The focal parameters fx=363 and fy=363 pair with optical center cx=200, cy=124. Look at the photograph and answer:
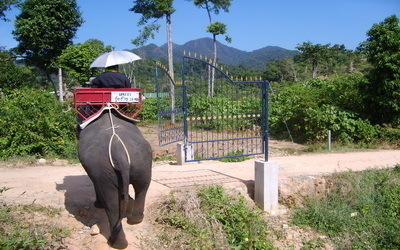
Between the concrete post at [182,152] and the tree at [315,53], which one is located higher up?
the tree at [315,53]

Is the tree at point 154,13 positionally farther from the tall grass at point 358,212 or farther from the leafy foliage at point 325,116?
the tall grass at point 358,212

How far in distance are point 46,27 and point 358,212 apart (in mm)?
17671

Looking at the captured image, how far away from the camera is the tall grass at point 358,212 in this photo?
5.20 meters

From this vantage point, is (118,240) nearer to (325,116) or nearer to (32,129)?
(32,129)

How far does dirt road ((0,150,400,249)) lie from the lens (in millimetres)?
4523

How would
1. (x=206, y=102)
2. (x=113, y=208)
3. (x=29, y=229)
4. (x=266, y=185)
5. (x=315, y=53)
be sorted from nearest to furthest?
1. (x=113, y=208)
2. (x=29, y=229)
3. (x=266, y=185)
4. (x=206, y=102)
5. (x=315, y=53)

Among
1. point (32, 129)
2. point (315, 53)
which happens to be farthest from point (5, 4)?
point (315, 53)

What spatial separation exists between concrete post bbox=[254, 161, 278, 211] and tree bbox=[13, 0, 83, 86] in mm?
16374

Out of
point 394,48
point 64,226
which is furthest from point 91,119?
point 394,48

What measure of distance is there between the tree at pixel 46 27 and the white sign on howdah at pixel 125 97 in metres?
16.4

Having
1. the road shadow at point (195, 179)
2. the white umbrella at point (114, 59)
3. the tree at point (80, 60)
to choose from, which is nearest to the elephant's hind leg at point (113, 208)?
the white umbrella at point (114, 59)

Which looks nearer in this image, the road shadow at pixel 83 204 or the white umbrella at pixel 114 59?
the white umbrella at pixel 114 59

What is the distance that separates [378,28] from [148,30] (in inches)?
448

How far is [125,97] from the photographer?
161 inches
